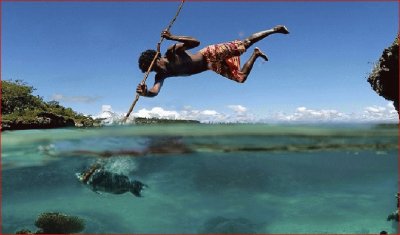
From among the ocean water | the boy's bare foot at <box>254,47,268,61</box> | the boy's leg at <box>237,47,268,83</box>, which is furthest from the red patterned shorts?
the ocean water

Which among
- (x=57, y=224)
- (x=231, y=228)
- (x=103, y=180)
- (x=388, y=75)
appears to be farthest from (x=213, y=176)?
(x=388, y=75)

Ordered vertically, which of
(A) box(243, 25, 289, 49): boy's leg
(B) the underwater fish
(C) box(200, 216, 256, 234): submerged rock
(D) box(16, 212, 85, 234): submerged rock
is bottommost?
(C) box(200, 216, 256, 234): submerged rock

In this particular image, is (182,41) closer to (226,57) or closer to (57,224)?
(226,57)

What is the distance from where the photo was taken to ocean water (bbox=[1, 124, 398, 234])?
14125 mm

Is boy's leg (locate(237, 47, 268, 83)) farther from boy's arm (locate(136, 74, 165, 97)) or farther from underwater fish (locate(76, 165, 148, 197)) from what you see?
underwater fish (locate(76, 165, 148, 197))

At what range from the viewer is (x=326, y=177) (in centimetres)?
2767

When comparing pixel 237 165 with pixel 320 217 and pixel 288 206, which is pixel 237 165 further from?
pixel 320 217

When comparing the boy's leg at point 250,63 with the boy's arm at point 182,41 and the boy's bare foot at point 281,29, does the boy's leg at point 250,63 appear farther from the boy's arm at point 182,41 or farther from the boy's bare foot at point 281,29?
A: the boy's arm at point 182,41

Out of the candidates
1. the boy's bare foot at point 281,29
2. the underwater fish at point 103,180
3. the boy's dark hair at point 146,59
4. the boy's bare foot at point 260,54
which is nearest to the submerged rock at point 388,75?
the boy's bare foot at point 260,54

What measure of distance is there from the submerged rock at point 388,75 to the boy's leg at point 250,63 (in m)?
10.5

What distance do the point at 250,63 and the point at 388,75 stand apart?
11790 mm

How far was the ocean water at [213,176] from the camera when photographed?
1412cm

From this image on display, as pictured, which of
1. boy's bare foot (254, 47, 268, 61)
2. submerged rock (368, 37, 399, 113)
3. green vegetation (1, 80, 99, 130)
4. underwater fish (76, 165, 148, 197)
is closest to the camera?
boy's bare foot (254, 47, 268, 61)

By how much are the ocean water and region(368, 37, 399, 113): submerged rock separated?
2432 millimetres
